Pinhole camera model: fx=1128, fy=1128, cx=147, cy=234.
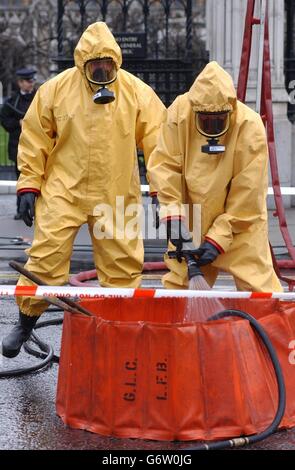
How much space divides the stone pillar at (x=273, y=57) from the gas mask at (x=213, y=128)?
8.29m

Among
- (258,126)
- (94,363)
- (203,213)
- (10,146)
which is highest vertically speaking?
(258,126)

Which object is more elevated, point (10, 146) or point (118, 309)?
point (118, 309)

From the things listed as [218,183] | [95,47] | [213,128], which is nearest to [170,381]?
[218,183]

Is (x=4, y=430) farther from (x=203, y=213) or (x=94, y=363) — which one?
(x=203, y=213)

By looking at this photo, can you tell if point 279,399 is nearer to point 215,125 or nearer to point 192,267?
point 192,267

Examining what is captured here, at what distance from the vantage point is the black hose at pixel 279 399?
16.2 feet

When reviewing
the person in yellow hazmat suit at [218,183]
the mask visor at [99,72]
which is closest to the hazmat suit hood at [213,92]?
the person in yellow hazmat suit at [218,183]

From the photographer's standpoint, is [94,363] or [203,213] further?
[203,213]

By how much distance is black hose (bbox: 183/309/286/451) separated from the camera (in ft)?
16.2

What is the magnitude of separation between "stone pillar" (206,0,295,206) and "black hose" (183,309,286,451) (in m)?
9.00

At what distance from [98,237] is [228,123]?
1148 mm

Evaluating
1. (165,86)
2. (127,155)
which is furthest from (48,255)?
(165,86)

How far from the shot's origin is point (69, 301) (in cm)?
546

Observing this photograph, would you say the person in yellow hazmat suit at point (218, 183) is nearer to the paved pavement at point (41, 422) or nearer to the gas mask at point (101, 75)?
the gas mask at point (101, 75)
